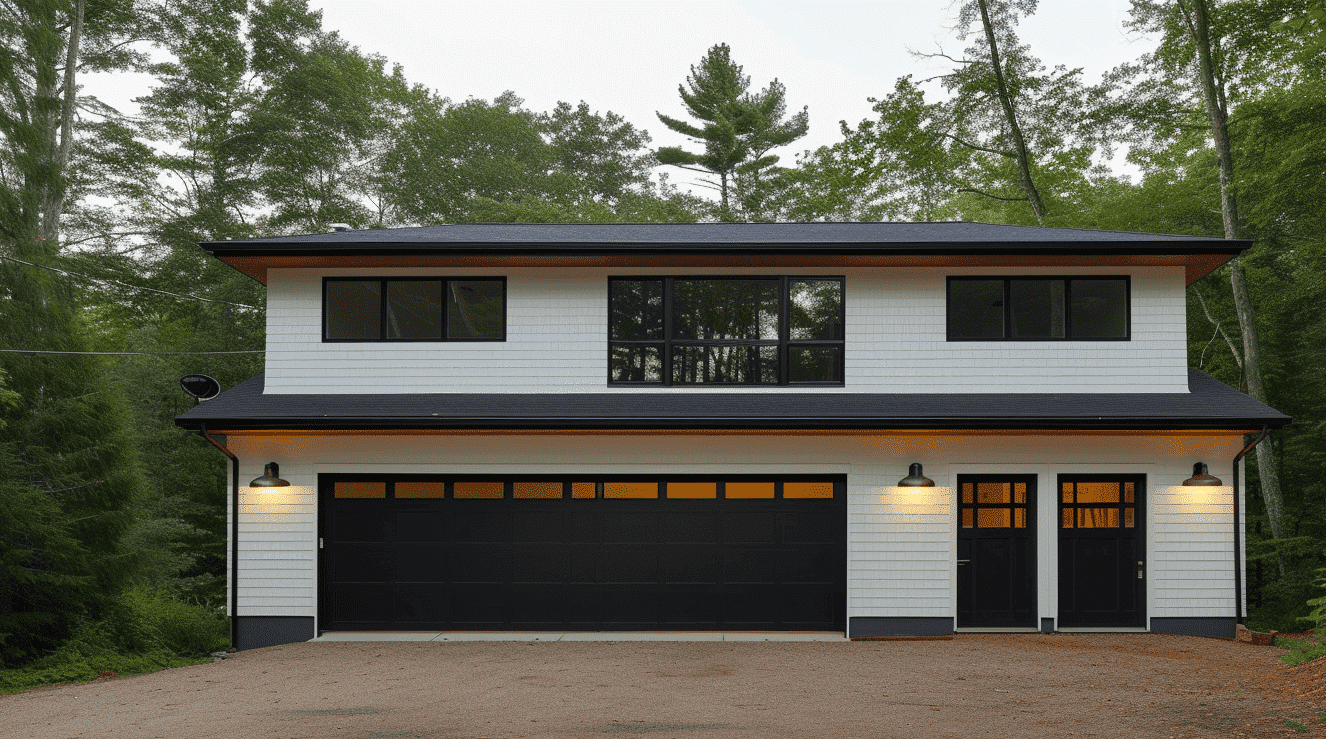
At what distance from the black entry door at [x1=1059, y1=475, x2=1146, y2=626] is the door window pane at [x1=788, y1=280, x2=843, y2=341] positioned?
12.7 ft

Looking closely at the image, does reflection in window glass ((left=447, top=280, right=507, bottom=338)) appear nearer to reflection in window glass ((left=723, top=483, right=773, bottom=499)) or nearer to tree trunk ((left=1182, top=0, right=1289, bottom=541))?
reflection in window glass ((left=723, top=483, right=773, bottom=499))

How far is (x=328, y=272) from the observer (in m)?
12.2

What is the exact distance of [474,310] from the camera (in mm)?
12234

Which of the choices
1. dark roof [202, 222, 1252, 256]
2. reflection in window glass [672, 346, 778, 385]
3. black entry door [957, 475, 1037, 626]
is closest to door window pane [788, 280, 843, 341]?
reflection in window glass [672, 346, 778, 385]

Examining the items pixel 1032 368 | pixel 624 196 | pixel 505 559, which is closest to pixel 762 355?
pixel 1032 368

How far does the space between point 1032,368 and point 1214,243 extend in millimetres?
2868

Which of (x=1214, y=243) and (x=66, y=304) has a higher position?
(x=1214, y=243)

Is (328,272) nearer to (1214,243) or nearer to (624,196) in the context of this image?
(1214,243)

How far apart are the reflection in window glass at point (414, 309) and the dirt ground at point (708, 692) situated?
4.39 meters

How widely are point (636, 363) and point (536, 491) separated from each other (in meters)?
2.35

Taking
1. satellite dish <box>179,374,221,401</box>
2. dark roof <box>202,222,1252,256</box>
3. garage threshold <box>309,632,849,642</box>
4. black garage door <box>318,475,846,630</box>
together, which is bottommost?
garage threshold <box>309,632,849,642</box>

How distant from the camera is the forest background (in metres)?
11.4

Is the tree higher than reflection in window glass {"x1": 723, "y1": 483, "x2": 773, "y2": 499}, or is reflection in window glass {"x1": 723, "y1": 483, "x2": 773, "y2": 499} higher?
the tree

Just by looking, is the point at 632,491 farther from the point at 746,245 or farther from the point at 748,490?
the point at 746,245
